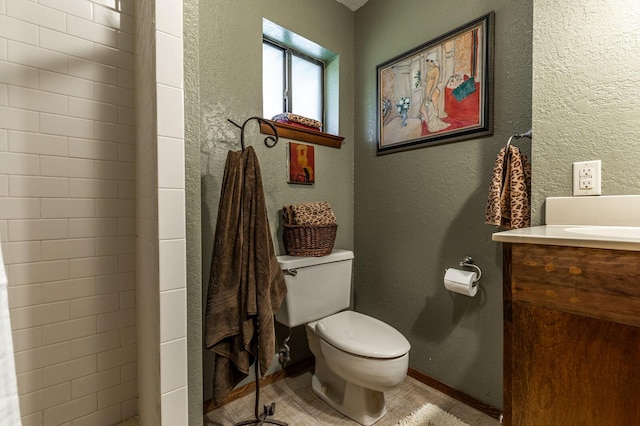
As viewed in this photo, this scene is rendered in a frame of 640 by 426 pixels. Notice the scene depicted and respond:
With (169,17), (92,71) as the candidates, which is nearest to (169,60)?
(169,17)

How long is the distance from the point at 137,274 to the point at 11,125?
675mm

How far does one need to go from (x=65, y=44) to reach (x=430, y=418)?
2.25m

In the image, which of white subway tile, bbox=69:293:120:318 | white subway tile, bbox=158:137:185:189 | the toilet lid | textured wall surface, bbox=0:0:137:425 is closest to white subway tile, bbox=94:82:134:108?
textured wall surface, bbox=0:0:137:425

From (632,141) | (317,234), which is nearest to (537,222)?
(632,141)

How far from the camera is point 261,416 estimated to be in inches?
54.3

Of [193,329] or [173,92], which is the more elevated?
[173,92]

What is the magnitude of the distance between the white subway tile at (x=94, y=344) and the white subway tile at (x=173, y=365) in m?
0.60

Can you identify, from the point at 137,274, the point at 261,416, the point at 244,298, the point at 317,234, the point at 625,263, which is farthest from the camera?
the point at 317,234

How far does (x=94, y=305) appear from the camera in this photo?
45.0 inches

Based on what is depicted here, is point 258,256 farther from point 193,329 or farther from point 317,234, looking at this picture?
point 317,234

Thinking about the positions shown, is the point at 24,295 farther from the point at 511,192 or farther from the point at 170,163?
the point at 511,192

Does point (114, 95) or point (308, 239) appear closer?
point (114, 95)

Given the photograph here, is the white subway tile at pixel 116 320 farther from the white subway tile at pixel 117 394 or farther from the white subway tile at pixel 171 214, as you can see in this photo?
the white subway tile at pixel 171 214

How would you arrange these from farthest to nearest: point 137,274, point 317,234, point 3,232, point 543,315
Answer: point 317,234 < point 137,274 < point 3,232 < point 543,315
